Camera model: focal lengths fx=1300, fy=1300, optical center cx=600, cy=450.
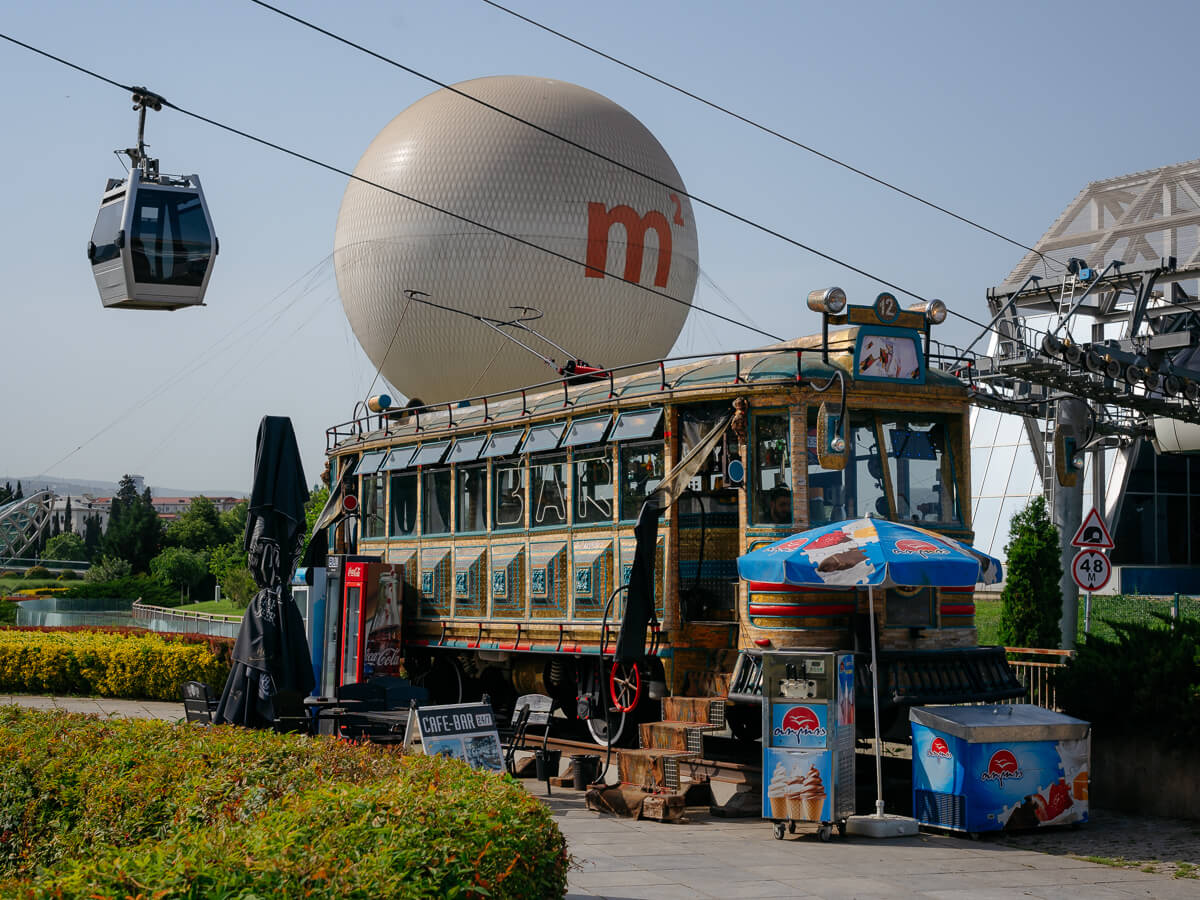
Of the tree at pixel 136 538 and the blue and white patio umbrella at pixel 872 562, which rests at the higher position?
the tree at pixel 136 538

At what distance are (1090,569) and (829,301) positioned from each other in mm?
5210

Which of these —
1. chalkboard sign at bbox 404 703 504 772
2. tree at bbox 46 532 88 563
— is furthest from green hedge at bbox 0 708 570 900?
tree at bbox 46 532 88 563

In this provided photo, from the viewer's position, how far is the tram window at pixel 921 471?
13445 millimetres

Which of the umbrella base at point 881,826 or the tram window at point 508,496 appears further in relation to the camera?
the tram window at point 508,496

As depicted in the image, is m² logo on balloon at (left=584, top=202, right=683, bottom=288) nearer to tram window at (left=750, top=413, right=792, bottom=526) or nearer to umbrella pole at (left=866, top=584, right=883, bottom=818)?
tram window at (left=750, top=413, right=792, bottom=526)

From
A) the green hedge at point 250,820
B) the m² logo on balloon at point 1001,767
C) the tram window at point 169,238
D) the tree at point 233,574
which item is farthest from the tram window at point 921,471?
the tree at point 233,574

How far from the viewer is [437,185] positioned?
26.8 meters

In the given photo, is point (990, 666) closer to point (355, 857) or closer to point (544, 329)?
point (355, 857)

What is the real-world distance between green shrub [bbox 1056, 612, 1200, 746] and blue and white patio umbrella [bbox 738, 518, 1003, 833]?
72.1 inches

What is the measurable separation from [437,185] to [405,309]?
2.73 metres

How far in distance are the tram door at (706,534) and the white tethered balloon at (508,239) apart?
12642 mm

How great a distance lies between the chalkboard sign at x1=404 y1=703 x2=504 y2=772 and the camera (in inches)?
446

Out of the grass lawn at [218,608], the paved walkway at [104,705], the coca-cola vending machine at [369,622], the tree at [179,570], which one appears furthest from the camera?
the tree at [179,570]

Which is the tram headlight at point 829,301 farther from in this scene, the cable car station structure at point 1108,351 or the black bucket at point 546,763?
the black bucket at point 546,763
